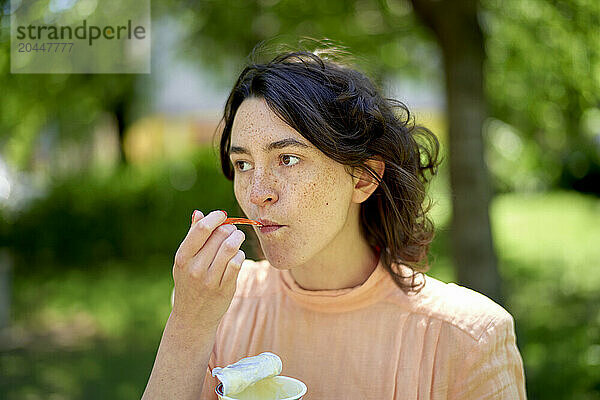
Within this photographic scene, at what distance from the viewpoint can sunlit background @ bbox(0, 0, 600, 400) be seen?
4.94 m

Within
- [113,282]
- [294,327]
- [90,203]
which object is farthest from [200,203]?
[294,327]

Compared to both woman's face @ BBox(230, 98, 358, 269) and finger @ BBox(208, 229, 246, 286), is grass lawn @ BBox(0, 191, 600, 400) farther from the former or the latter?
finger @ BBox(208, 229, 246, 286)

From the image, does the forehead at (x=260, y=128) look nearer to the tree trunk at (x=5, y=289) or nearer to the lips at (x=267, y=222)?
the lips at (x=267, y=222)

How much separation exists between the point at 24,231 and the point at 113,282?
1.75m

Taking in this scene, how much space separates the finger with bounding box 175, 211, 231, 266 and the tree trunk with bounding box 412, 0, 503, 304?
11.7 ft

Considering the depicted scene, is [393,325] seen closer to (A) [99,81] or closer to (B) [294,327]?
(B) [294,327]

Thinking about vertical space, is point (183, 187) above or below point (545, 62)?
below

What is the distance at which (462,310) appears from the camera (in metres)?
1.80

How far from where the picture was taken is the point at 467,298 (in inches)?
72.9

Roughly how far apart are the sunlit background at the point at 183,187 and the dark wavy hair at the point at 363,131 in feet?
1.03

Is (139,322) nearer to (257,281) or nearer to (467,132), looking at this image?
(467,132)

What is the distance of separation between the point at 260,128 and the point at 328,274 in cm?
53

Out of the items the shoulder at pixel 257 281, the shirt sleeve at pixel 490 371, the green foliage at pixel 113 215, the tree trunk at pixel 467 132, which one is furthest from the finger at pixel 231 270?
the green foliage at pixel 113 215

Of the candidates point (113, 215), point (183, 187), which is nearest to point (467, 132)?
point (113, 215)
